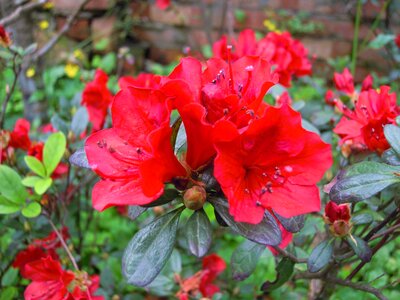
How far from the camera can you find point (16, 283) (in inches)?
48.9

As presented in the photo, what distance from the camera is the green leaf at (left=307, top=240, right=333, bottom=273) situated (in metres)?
0.79

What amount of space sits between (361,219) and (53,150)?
0.60 metres

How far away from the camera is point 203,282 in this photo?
118 cm

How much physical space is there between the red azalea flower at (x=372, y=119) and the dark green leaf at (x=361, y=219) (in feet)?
0.37

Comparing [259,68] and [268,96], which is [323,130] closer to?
[268,96]

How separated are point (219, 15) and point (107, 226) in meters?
1.77

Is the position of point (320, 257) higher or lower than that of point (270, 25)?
higher

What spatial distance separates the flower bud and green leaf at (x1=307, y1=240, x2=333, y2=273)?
→ 10.1 inches

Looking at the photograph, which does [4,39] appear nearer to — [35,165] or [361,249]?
[35,165]

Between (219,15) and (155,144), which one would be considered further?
(219,15)

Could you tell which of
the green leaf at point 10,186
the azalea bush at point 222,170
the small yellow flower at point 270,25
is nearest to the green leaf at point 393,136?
the azalea bush at point 222,170

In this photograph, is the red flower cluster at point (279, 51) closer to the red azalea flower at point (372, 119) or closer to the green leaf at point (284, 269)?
the red azalea flower at point (372, 119)

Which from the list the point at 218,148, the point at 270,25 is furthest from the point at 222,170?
the point at 270,25

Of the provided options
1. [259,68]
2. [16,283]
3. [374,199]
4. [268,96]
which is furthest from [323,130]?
[16,283]
